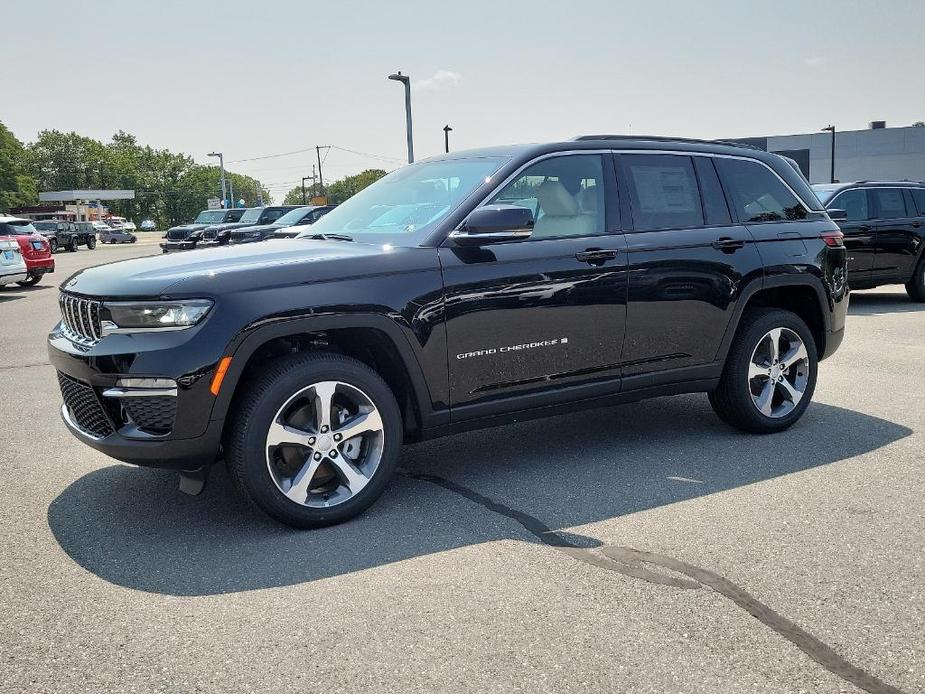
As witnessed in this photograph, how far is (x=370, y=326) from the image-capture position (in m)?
4.08

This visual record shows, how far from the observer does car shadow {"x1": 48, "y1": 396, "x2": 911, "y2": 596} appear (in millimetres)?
3719

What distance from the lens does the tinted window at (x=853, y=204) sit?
12.4 meters

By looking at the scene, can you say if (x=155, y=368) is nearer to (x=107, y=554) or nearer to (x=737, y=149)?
(x=107, y=554)

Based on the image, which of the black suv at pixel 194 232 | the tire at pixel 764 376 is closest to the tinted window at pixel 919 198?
the tire at pixel 764 376

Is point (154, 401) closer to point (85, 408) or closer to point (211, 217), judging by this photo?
point (85, 408)

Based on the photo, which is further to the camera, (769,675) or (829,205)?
(829,205)

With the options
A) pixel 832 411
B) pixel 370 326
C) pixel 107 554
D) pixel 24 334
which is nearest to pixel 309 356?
pixel 370 326

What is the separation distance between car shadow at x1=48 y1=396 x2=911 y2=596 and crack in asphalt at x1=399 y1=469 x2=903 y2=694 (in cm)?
9

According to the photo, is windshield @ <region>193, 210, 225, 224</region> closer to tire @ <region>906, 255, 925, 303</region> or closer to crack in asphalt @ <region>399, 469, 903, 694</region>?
tire @ <region>906, 255, 925, 303</region>

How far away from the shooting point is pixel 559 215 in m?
4.81

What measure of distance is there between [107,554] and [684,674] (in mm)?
2514

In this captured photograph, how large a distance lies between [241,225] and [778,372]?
77.7ft

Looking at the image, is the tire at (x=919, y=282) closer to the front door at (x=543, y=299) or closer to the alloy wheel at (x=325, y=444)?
the front door at (x=543, y=299)

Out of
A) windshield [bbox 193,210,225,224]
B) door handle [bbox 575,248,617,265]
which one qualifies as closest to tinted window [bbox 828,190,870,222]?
door handle [bbox 575,248,617,265]
